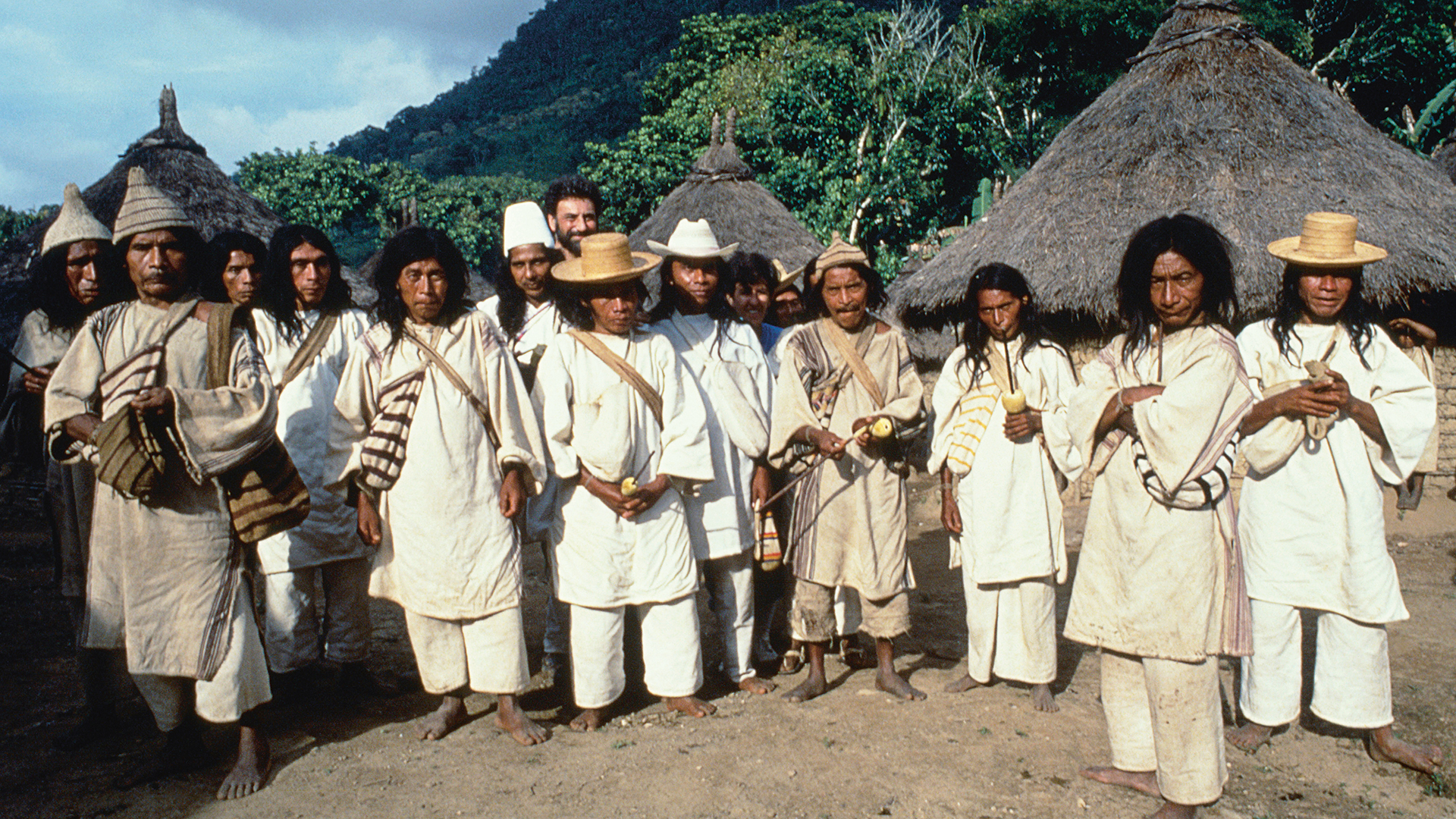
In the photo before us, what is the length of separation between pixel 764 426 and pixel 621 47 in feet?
263

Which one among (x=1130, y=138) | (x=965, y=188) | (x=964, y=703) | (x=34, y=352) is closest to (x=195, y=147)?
(x=34, y=352)

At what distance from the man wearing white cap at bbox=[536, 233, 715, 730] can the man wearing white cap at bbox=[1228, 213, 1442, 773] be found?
2117 mm

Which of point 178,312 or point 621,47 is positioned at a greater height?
point 621,47

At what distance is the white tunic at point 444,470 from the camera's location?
3645mm

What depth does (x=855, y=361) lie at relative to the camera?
4250mm

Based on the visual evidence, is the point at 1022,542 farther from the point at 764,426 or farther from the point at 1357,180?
the point at 1357,180

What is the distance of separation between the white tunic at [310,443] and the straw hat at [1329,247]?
143 inches

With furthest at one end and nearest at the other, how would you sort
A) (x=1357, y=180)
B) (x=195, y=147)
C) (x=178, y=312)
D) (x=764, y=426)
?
(x=195, y=147) < (x=1357, y=180) < (x=764, y=426) < (x=178, y=312)

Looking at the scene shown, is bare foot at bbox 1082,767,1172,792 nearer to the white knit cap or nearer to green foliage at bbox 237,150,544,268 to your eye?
the white knit cap

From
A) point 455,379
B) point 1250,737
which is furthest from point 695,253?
point 1250,737

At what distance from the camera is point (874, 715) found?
404 cm

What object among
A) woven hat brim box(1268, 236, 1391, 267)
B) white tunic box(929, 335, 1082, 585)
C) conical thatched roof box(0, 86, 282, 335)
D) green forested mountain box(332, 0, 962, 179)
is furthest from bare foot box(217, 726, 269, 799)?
green forested mountain box(332, 0, 962, 179)

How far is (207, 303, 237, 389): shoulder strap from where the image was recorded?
3.31 metres

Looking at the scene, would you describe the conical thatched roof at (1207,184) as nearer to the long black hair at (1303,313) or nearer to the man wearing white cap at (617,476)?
the long black hair at (1303,313)
